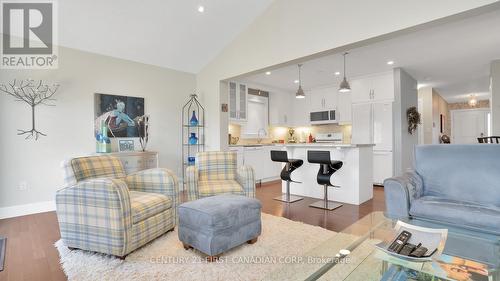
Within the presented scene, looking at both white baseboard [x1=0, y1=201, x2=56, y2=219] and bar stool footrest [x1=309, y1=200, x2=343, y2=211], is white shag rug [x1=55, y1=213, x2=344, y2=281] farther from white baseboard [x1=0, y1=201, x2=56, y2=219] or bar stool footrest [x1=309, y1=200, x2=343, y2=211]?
Answer: white baseboard [x1=0, y1=201, x2=56, y2=219]

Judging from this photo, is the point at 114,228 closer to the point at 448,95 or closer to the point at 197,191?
the point at 197,191

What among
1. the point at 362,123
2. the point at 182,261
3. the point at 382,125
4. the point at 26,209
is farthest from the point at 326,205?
the point at 26,209

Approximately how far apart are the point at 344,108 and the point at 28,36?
6.11m

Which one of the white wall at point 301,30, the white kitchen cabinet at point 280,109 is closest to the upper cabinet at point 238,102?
the white wall at point 301,30

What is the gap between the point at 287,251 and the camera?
2297 millimetres

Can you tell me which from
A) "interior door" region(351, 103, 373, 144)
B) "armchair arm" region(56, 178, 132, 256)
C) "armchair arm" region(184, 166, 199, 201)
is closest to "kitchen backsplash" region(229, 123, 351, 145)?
"interior door" region(351, 103, 373, 144)

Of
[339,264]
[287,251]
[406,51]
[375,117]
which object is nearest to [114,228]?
[287,251]

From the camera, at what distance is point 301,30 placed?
3.50 m

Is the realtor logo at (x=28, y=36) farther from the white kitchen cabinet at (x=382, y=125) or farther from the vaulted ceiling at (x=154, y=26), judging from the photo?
the white kitchen cabinet at (x=382, y=125)

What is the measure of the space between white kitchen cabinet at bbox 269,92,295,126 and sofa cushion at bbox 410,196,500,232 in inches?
187

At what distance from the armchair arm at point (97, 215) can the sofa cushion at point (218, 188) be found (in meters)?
0.99

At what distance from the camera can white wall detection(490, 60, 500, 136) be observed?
15.5ft

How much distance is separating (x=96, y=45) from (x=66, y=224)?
9.41 ft

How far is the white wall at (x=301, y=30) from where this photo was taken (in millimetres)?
2572
